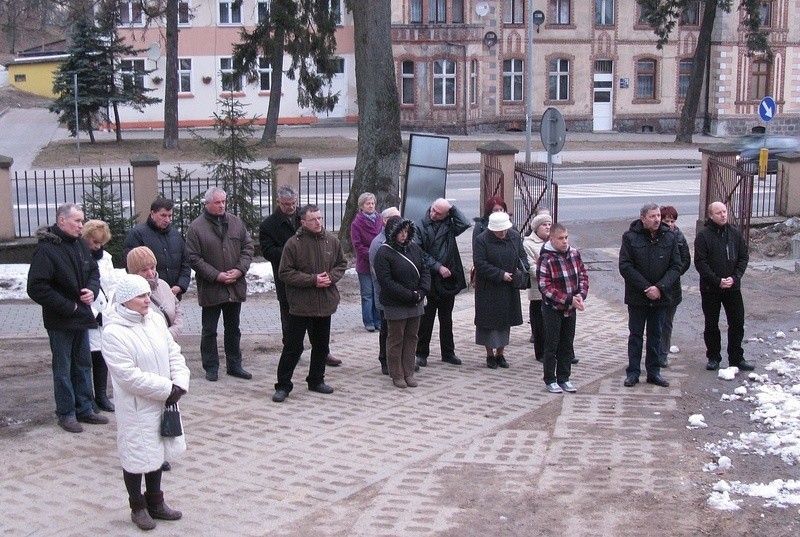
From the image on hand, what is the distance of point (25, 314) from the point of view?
13086 millimetres

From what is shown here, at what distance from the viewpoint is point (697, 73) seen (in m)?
39.8

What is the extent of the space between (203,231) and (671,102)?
4350 cm

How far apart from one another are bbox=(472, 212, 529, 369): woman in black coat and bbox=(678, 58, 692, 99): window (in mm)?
42111

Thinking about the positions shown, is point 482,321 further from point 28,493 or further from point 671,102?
point 671,102

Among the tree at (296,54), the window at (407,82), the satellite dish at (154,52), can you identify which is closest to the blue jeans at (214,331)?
the tree at (296,54)

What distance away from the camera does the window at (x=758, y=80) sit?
48406 millimetres

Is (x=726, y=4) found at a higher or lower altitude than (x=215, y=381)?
higher

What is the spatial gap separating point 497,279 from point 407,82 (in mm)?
37400

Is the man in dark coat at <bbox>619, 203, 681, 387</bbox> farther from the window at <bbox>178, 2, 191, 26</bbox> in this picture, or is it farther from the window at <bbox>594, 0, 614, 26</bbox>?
the window at <bbox>594, 0, 614, 26</bbox>

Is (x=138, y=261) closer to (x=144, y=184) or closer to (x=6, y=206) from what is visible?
(x=144, y=184)

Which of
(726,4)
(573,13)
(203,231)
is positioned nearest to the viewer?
(203,231)

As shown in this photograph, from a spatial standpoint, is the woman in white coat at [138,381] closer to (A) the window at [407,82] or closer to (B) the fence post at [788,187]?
(B) the fence post at [788,187]

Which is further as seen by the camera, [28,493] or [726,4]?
[726,4]

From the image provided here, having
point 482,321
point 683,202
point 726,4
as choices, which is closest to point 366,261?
point 482,321
